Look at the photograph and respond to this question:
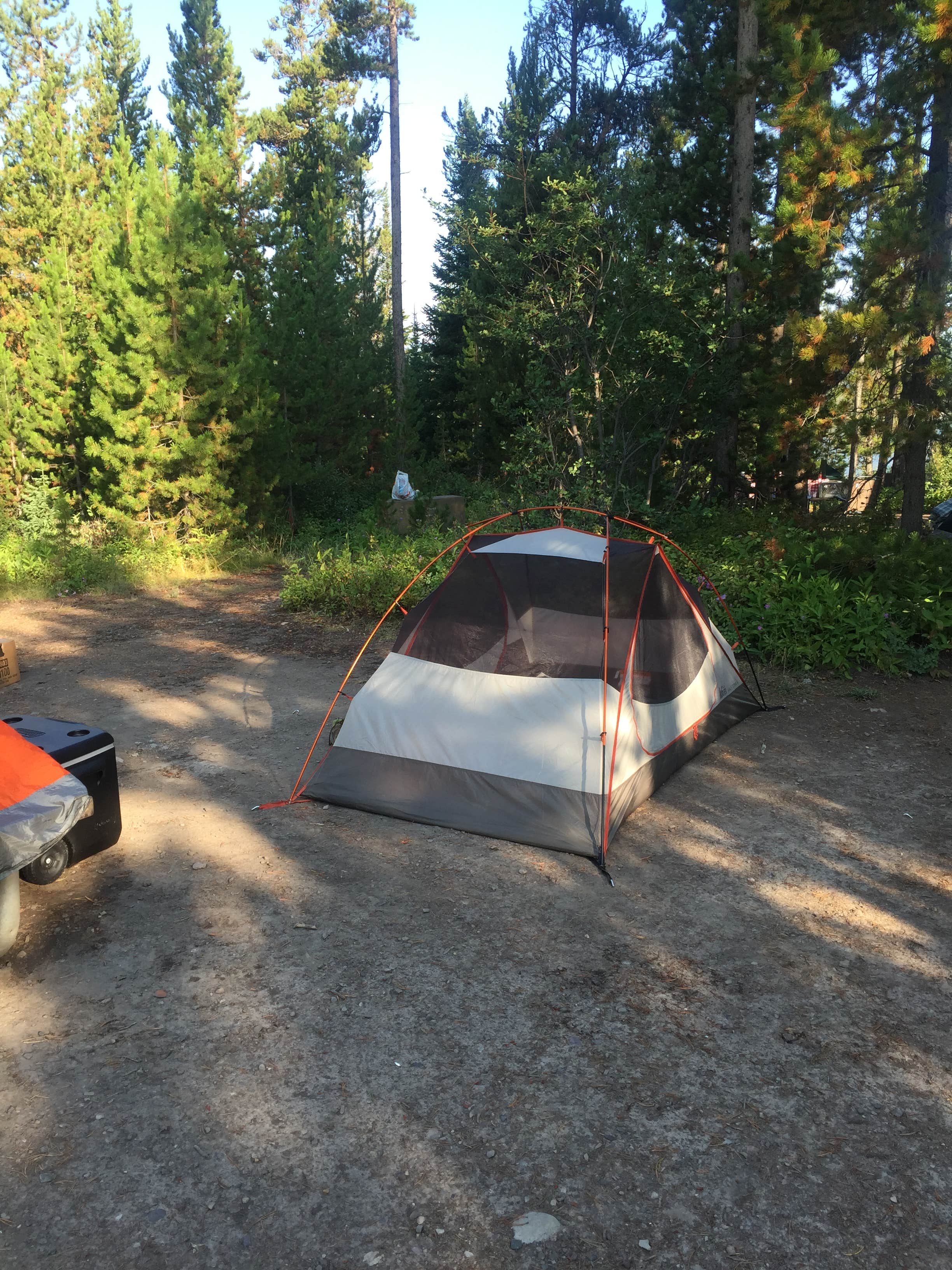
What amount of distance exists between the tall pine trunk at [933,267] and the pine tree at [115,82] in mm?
20848

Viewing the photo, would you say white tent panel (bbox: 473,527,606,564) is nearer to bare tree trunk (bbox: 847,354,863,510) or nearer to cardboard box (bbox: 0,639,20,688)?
bare tree trunk (bbox: 847,354,863,510)

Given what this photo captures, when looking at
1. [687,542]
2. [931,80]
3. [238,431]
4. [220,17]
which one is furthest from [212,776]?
[220,17]

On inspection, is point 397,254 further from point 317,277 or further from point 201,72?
point 201,72

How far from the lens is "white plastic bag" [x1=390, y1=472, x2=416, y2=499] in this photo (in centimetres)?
1598

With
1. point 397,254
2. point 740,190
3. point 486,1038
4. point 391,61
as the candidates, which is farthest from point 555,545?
point 391,61

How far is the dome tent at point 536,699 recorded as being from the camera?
4922mm

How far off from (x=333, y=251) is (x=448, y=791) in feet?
49.7

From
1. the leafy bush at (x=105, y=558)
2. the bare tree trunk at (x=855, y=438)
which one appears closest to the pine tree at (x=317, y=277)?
the leafy bush at (x=105, y=558)

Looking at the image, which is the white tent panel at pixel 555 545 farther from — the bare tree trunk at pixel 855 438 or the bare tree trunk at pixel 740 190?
the bare tree trunk at pixel 740 190

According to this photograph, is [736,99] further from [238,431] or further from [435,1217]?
[435,1217]

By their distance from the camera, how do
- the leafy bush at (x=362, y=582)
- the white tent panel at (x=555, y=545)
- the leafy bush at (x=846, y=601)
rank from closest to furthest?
the white tent panel at (x=555, y=545), the leafy bush at (x=846, y=601), the leafy bush at (x=362, y=582)

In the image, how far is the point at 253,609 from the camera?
1124 cm

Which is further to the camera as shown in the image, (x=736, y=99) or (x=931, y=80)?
(x=736, y=99)

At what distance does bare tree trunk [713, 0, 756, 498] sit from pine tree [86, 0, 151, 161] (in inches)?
663
